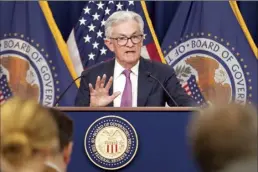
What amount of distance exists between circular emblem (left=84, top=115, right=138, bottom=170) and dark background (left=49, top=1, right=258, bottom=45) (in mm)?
2871

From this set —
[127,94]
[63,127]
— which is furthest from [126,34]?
[63,127]

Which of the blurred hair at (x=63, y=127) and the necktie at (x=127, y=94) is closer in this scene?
the blurred hair at (x=63, y=127)

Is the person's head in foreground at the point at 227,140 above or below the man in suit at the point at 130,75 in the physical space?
below

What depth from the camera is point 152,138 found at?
328cm

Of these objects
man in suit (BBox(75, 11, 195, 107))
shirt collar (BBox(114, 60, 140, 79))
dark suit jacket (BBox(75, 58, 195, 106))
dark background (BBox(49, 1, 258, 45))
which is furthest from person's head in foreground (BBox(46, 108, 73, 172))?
dark background (BBox(49, 1, 258, 45))

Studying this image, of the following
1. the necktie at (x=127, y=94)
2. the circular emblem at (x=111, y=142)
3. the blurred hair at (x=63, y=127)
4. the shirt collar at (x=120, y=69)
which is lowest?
the circular emblem at (x=111, y=142)

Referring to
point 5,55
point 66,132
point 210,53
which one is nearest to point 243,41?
point 210,53

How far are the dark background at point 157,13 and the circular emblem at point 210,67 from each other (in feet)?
0.78

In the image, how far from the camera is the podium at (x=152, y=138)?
326cm

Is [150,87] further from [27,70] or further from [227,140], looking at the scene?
[227,140]

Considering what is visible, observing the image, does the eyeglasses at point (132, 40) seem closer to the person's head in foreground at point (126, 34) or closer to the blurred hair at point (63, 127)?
the person's head in foreground at point (126, 34)

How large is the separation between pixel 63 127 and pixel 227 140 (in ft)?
1.54

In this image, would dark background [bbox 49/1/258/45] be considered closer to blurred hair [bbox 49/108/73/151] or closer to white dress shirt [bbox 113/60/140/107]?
white dress shirt [bbox 113/60/140/107]

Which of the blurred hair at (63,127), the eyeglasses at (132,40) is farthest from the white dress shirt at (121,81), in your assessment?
the blurred hair at (63,127)
